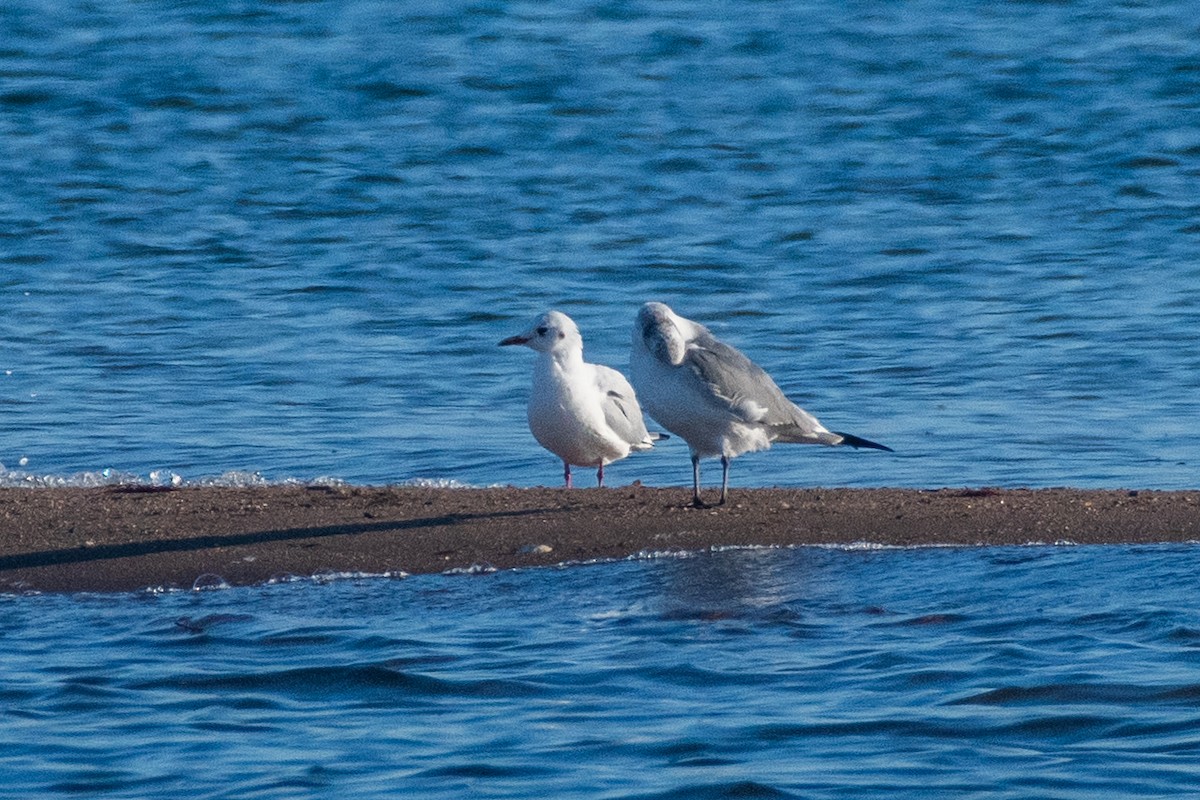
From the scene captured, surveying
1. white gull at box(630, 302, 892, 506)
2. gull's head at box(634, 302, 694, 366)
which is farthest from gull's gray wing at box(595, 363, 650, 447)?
gull's head at box(634, 302, 694, 366)

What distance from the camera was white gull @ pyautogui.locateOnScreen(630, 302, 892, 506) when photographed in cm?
776

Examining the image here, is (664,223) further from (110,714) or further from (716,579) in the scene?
(110,714)

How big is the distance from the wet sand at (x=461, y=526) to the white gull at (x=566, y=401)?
1.52 feet

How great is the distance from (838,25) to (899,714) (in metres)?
20.4

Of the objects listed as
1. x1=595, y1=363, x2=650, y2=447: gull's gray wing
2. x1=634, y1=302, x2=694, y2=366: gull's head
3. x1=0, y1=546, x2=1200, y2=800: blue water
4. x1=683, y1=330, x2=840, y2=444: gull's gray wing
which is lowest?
x1=0, y1=546, x2=1200, y2=800: blue water

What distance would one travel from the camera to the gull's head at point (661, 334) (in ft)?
25.5

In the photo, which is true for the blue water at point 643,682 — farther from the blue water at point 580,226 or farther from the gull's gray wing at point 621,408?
the blue water at point 580,226

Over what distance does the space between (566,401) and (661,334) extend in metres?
0.97

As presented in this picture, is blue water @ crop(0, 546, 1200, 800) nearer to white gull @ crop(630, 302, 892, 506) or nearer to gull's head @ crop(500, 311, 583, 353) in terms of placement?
white gull @ crop(630, 302, 892, 506)

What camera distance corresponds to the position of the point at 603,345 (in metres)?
13.3

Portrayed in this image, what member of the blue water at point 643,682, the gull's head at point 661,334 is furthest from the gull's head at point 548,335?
the blue water at point 643,682

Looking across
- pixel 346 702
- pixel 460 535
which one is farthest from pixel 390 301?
pixel 346 702

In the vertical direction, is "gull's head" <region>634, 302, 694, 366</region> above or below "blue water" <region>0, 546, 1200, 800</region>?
above

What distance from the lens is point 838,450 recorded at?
404 inches
